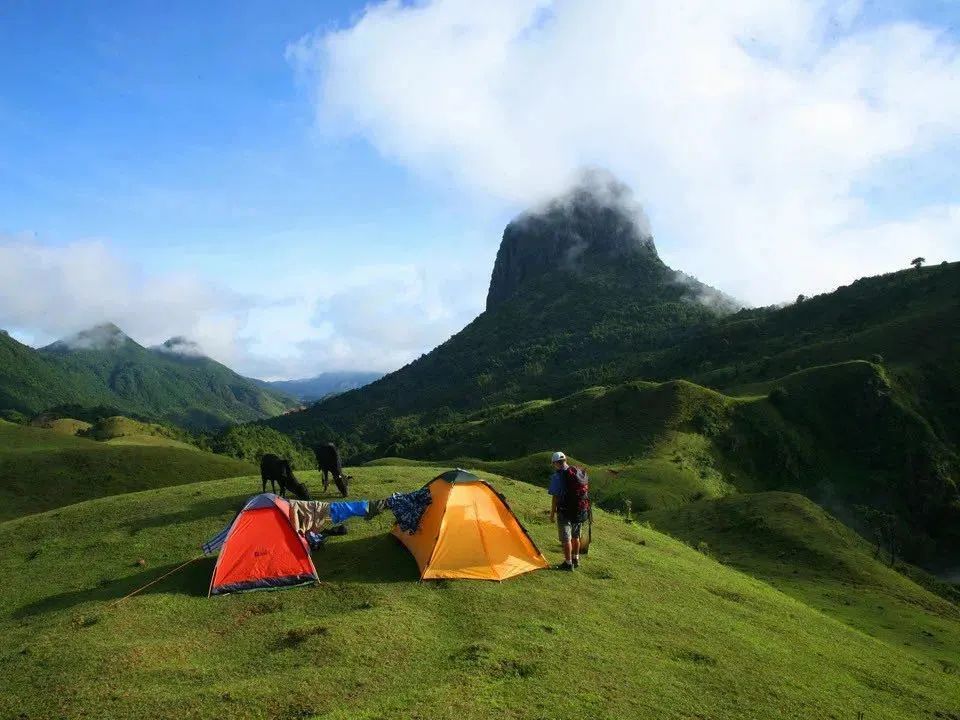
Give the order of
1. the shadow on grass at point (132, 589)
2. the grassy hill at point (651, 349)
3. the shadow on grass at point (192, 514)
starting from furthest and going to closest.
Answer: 1. the grassy hill at point (651, 349)
2. the shadow on grass at point (192, 514)
3. the shadow on grass at point (132, 589)

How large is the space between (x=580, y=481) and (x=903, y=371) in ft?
260

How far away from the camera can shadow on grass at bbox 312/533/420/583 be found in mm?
13609

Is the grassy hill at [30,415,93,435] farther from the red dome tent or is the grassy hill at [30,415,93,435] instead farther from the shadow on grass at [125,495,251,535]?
the red dome tent

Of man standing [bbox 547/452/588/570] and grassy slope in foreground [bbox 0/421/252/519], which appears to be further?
grassy slope in foreground [bbox 0/421/252/519]

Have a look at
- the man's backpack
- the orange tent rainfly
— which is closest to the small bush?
the man's backpack

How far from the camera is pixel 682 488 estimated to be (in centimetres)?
4809

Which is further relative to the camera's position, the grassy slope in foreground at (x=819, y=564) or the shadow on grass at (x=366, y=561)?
the grassy slope in foreground at (x=819, y=564)

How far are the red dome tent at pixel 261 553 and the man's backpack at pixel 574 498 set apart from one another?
5.69 meters

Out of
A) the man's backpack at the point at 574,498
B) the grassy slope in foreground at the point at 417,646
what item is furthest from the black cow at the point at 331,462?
the man's backpack at the point at 574,498

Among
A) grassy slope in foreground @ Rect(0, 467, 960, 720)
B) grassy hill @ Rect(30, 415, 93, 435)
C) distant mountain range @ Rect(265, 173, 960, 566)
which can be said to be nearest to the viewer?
grassy slope in foreground @ Rect(0, 467, 960, 720)

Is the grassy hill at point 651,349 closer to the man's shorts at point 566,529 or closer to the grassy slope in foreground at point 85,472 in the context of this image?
the grassy slope in foreground at point 85,472

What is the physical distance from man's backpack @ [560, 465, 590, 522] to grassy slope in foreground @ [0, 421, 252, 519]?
34029 mm

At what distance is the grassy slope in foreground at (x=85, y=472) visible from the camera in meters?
36.9

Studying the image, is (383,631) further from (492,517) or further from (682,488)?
(682,488)
